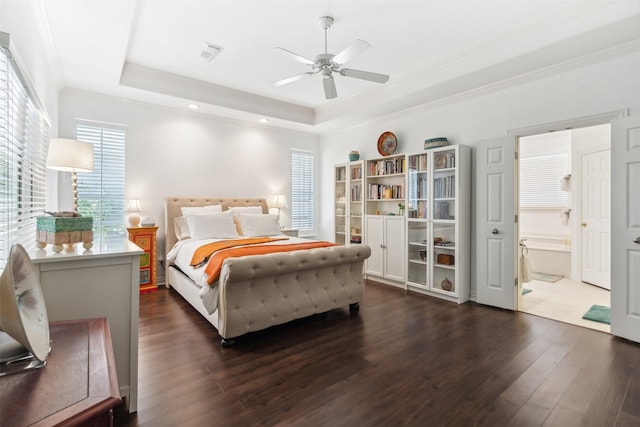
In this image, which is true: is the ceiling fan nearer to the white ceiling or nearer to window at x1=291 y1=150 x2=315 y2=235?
the white ceiling

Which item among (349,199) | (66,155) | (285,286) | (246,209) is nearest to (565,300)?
(349,199)

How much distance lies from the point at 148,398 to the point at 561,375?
112 inches

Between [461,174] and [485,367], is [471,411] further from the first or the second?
[461,174]

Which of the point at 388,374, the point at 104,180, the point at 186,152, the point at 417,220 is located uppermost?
the point at 186,152

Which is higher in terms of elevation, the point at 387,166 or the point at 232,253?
the point at 387,166

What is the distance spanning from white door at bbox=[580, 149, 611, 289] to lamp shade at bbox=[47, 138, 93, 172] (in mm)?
6611

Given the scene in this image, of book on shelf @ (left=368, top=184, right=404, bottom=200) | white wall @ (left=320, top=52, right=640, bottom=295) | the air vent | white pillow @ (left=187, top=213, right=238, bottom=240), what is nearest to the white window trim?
white wall @ (left=320, top=52, right=640, bottom=295)

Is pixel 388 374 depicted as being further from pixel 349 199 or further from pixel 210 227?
pixel 349 199

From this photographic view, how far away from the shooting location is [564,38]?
2.97m

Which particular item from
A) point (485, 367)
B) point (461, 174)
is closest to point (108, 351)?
point (485, 367)

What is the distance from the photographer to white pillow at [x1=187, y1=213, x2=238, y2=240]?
14.6 feet

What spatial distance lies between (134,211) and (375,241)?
362 centimetres

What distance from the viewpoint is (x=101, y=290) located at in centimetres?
185

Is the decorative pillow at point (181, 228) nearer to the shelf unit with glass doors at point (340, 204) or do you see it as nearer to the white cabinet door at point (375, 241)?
the shelf unit with glass doors at point (340, 204)
